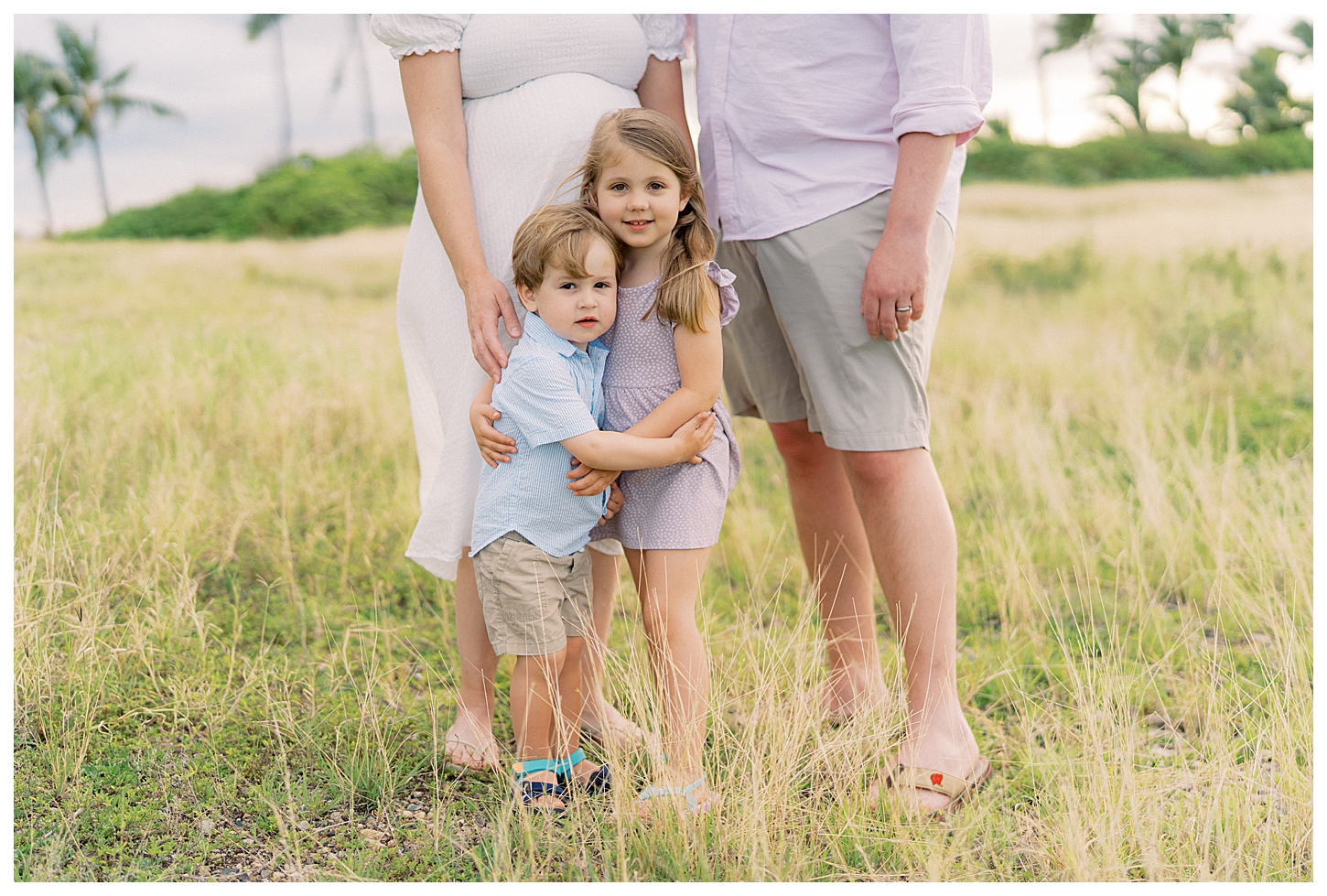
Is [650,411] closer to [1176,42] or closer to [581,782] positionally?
[581,782]

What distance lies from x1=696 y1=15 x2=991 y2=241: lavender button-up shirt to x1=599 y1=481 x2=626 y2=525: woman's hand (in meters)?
0.66

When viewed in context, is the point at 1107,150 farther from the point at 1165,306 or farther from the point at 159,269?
the point at 159,269

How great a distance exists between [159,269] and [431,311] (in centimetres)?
1050

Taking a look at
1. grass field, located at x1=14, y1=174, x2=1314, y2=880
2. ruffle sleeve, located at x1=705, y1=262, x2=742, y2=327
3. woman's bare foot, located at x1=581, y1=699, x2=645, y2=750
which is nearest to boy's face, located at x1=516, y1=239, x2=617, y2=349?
ruffle sleeve, located at x1=705, y1=262, x2=742, y2=327

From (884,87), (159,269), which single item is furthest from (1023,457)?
(159,269)

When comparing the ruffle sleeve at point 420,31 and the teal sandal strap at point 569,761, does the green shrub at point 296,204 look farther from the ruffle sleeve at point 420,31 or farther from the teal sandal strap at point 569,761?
the teal sandal strap at point 569,761

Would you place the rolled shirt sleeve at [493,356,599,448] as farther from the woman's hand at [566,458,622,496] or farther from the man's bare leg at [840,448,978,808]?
the man's bare leg at [840,448,978,808]

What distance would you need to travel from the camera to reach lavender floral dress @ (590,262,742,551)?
6.93 ft

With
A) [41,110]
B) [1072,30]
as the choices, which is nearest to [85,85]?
[41,110]

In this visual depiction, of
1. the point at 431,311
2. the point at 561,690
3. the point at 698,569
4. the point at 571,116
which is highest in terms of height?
the point at 571,116

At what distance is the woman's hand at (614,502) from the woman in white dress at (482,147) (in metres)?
0.35

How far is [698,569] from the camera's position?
217 cm

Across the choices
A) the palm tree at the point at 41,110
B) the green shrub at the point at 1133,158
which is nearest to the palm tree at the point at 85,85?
the palm tree at the point at 41,110

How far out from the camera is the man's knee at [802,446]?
8.50ft
